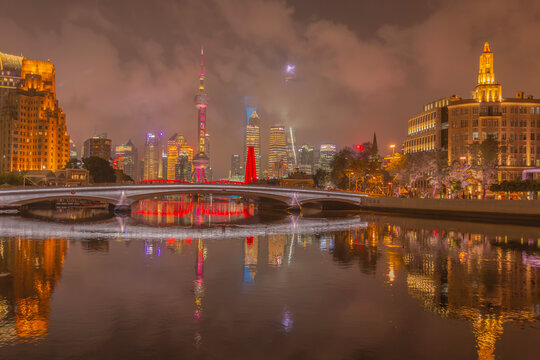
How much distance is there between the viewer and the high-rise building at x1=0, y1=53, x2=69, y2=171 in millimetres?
152625

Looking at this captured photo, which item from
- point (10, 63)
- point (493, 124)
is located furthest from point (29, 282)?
point (10, 63)

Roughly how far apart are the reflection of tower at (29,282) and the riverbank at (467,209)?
5413cm

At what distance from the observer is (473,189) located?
99438 mm

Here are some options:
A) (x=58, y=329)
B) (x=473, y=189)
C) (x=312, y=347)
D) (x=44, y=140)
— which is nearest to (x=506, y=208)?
(x=473, y=189)

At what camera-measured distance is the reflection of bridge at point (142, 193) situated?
71250 millimetres

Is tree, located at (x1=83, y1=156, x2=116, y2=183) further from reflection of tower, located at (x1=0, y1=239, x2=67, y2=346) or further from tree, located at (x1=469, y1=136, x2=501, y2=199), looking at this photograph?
tree, located at (x1=469, y1=136, x2=501, y2=199)

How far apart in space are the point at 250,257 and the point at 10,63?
195 meters

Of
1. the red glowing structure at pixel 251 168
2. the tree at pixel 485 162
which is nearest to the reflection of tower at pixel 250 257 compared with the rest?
the tree at pixel 485 162

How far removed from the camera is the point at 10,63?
608ft

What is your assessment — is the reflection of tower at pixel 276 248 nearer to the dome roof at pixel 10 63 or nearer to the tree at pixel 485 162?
the tree at pixel 485 162

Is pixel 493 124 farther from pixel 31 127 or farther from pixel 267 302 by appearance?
pixel 31 127

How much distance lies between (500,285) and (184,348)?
52.8ft

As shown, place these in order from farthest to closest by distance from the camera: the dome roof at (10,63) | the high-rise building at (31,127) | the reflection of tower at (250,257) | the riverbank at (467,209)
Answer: the dome roof at (10,63) → the high-rise building at (31,127) → the riverbank at (467,209) → the reflection of tower at (250,257)

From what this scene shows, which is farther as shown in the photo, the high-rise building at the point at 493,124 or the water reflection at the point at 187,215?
the high-rise building at the point at 493,124
